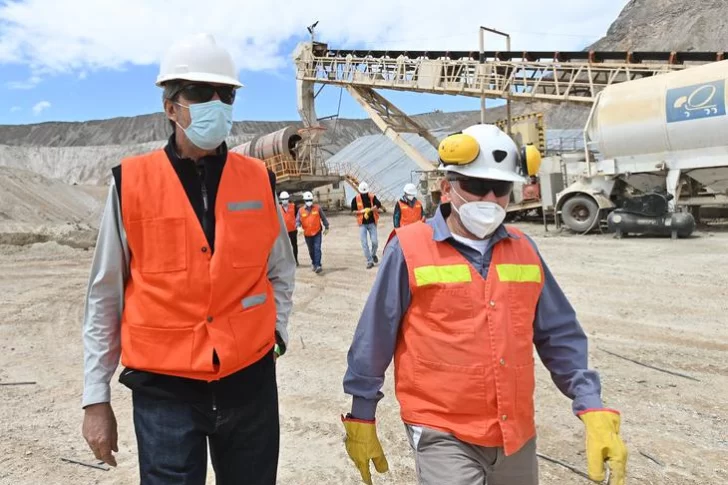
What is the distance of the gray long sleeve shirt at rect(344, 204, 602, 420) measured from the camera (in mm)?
2184

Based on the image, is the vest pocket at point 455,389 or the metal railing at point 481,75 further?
the metal railing at point 481,75

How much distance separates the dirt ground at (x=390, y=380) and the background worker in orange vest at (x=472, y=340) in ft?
4.97

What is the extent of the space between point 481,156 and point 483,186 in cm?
11

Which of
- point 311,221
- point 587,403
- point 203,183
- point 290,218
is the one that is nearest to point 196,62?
point 203,183

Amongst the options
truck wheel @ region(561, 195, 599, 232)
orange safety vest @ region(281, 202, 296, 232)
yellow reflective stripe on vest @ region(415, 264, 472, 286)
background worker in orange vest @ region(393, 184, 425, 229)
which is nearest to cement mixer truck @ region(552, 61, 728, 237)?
truck wheel @ region(561, 195, 599, 232)

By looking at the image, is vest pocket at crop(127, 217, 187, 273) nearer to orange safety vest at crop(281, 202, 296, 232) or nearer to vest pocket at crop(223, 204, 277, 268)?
vest pocket at crop(223, 204, 277, 268)

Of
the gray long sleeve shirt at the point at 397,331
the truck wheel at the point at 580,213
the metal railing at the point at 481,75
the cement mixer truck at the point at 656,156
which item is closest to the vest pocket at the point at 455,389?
the gray long sleeve shirt at the point at 397,331

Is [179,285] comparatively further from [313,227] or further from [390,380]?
[313,227]

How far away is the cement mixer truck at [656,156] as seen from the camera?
1261 centimetres

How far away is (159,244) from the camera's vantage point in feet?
6.31

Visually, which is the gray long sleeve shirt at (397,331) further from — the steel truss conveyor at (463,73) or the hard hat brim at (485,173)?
the steel truss conveyor at (463,73)

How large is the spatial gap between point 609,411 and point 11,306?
940 centimetres

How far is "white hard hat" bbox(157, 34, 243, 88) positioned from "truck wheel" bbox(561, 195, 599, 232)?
1393cm

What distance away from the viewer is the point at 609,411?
83.1 inches
